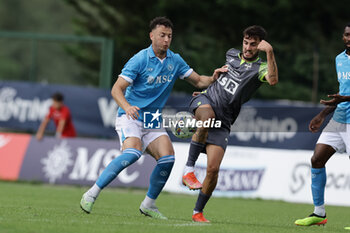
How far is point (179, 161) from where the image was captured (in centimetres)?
1741

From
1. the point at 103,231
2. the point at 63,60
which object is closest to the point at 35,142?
the point at 103,231

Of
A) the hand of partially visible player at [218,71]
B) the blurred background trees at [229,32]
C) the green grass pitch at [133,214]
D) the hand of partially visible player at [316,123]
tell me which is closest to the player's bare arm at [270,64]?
the hand of partially visible player at [218,71]

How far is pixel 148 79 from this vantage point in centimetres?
972

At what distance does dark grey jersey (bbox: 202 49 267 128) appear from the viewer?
948 centimetres

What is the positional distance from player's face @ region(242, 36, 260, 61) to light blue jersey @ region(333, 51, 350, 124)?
1.12 meters

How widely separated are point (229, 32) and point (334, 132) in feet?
56.3

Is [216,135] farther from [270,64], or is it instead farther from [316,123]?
[316,123]

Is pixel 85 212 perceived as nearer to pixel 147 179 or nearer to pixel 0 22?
pixel 147 179

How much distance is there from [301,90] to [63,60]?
43.7m

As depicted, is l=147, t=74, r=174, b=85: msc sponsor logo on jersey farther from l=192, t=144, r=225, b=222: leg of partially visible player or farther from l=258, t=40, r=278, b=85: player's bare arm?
l=258, t=40, r=278, b=85: player's bare arm

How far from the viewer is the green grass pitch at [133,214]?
8164mm

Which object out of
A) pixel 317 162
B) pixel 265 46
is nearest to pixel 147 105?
pixel 265 46

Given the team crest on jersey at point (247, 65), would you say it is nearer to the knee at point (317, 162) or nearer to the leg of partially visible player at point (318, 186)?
the leg of partially visible player at point (318, 186)

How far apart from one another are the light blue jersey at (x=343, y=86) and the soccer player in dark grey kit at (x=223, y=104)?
1027 mm
